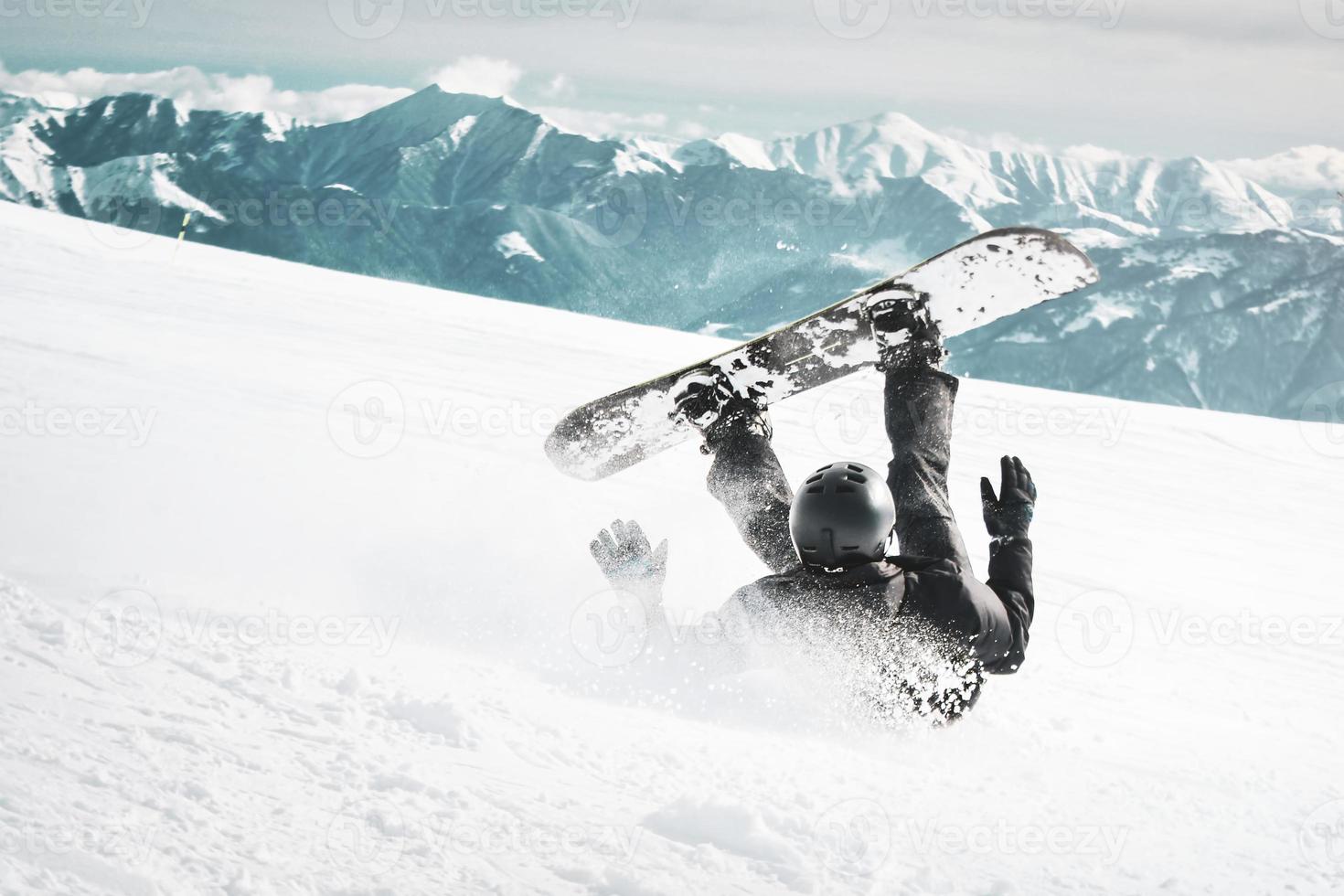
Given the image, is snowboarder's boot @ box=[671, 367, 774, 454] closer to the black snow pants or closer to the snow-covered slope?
the black snow pants

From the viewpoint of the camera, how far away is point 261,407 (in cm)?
809

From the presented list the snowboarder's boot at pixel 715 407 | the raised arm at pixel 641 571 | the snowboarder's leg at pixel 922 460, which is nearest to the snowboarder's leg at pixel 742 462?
the snowboarder's boot at pixel 715 407

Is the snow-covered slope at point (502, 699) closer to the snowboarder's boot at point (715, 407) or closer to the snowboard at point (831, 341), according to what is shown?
the snowboard at point (831, 341)

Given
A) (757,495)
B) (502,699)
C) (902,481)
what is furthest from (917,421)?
(502,699)

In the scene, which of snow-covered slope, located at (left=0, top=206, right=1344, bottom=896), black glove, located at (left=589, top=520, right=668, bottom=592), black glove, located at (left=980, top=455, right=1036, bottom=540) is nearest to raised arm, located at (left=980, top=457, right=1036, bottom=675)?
black glove, located at (left=980, top=455, right=1036, bottom=540)

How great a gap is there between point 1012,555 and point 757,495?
1.27 meters

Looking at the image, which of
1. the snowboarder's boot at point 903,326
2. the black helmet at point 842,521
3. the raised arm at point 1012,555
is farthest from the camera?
the snowboarder's boot at point 903,326

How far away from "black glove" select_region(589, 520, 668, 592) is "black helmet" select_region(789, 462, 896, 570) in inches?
31.8

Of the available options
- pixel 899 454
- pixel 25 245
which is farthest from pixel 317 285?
pixel 899 454

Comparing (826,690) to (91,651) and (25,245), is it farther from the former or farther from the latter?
(25,245)

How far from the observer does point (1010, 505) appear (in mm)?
3844

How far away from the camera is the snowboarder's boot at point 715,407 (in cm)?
511

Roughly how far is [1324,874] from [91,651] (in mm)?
4564

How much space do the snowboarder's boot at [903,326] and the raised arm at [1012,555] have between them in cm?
99
